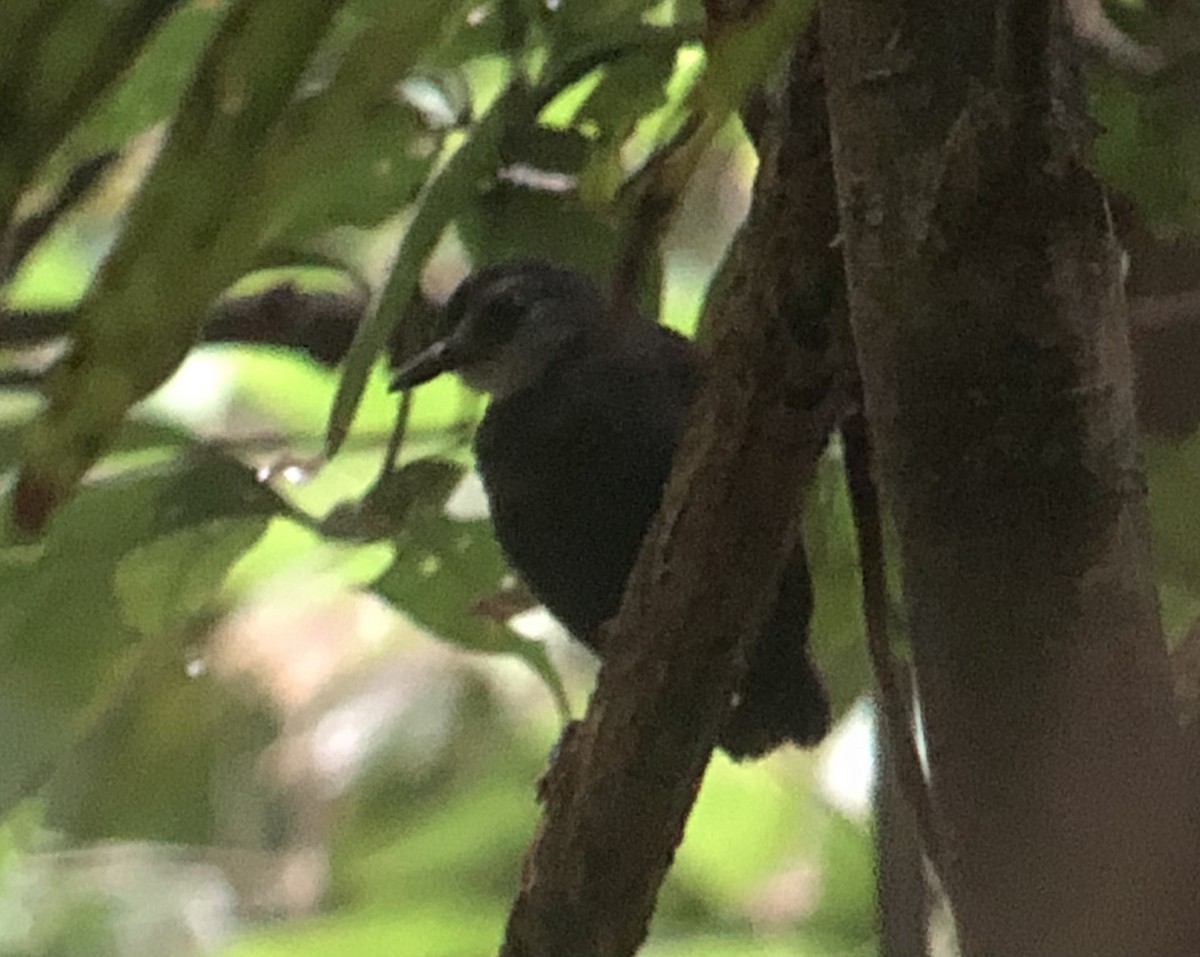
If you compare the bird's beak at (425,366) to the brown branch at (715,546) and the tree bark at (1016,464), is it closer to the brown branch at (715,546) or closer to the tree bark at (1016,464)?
the brown branch at (715,546)

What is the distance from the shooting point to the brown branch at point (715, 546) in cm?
53

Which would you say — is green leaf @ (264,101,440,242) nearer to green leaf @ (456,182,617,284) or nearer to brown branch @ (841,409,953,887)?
green leaf @ (456,182,617,284)

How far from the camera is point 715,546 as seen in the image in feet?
1.78

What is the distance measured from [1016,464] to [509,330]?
27.4 inches

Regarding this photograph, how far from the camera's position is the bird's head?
104 cm

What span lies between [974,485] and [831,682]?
48 centimetres

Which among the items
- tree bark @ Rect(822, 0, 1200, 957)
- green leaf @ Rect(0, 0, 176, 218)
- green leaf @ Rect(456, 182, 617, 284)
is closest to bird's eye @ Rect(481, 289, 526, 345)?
green leaf @ Rect(456, 182, 617, 284)

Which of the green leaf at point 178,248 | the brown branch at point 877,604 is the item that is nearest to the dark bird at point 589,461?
the brown branch at point 877,604

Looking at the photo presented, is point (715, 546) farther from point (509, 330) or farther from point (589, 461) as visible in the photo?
point (509, 330)

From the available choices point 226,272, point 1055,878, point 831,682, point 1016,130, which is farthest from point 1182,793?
point 831,682

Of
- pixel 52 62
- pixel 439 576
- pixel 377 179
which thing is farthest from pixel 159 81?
pixel 52 62

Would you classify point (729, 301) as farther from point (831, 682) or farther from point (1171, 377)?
point (831, 682)

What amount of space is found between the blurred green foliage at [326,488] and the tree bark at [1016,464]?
0.05 meters

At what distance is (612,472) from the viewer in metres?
0.96
